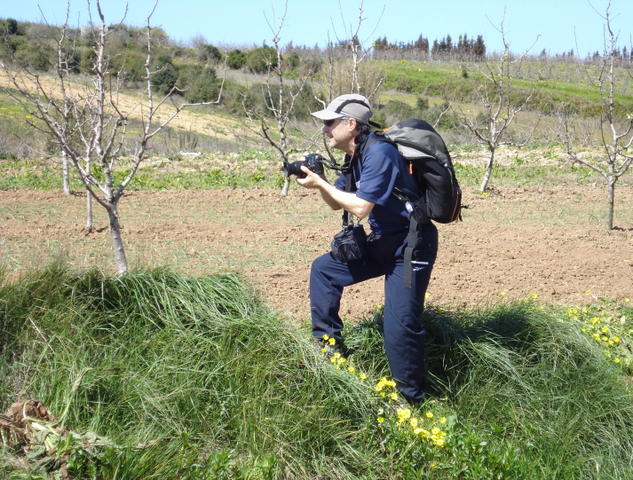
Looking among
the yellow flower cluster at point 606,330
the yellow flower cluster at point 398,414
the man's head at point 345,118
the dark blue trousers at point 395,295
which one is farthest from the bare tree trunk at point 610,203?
the man's head at point 345,118

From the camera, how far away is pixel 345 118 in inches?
160

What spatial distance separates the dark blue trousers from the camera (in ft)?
13.5

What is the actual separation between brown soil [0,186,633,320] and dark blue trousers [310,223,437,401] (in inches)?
24.0

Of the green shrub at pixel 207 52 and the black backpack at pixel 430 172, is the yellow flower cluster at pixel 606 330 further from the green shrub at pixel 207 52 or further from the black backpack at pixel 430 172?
the green shrub at pixel 207 52

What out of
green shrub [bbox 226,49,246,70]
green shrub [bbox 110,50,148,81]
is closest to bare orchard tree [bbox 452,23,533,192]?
green shrub [bbox 110,50,148,81]

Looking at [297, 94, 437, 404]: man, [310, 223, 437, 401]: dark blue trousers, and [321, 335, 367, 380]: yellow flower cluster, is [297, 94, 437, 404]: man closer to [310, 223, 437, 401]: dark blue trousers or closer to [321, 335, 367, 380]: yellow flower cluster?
[310, 223, 437, 401]: dark blue trousers

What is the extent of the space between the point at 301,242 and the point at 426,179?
4.90 meters

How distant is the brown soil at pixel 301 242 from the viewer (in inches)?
263

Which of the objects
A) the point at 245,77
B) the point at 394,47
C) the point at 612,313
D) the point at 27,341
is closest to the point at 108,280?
the point at 27,341

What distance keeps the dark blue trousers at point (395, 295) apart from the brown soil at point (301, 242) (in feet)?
2.00

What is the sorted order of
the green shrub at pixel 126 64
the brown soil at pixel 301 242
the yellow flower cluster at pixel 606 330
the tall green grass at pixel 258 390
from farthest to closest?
the green shrub at pixel 126 64 < the brown soil at pixel 301 242 < the yellow flower cluster at pixel 606 330 < the tall green grass at pixel 258 390

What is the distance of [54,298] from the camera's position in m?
4.14

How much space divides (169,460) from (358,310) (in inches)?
109

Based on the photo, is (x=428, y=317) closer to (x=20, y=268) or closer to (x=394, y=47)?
(x=20, y=268)
